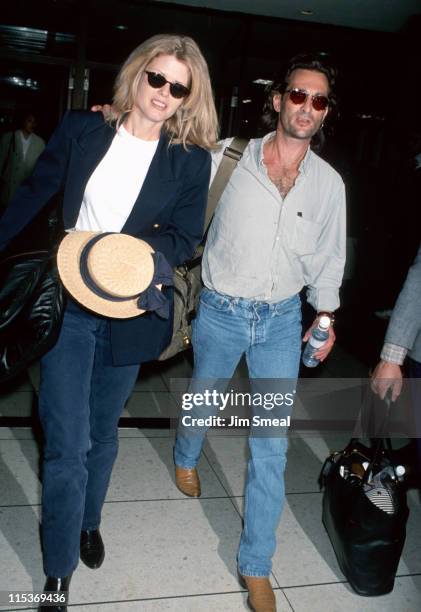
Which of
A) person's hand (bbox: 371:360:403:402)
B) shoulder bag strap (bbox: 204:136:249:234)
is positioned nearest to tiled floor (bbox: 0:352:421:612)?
person's hand (bbox: 371:360:403:402)

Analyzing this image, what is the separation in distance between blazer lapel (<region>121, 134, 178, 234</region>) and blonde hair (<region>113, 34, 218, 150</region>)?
0.36 ft

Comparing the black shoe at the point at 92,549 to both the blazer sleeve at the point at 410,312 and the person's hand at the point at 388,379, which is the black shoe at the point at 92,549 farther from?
the blazer sleeve at the point at 410,312

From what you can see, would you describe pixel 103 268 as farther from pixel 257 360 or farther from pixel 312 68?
pixel 312 68

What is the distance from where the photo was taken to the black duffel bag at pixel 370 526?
2266 millimetres

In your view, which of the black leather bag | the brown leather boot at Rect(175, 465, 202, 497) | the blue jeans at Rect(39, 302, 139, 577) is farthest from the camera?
the brown leather boot at Rect(175, 465, 202, 497)

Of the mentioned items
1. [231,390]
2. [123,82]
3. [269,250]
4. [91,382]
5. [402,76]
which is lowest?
[231,390]

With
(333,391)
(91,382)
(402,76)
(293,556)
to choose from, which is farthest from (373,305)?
(91,382)

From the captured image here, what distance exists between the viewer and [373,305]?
6.38 meters

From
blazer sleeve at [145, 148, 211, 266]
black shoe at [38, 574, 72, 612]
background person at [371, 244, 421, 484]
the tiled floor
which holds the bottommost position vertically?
the tiled floor

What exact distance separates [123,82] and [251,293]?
2.97ft

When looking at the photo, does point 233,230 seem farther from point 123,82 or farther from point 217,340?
point 123,82

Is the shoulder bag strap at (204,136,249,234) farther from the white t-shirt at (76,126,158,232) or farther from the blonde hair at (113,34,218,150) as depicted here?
the white t-shirt at (76,126,158,232)

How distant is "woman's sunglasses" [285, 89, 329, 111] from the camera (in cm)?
229

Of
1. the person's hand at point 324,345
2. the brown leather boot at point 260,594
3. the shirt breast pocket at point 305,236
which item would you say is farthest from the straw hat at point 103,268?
the brown leather boot at point 260,594
